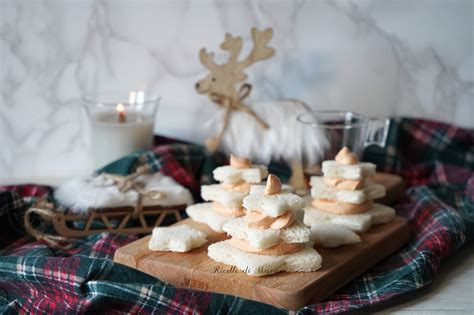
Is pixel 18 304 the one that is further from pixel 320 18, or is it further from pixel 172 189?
pixel 320 18

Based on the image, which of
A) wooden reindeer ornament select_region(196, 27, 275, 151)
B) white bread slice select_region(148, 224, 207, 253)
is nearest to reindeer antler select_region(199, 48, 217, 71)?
wooden reindeer ornament select_region(196, 27, 275, 151)

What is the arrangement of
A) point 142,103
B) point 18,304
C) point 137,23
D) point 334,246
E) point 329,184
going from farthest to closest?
point 137,23 < point 142,103 < point 329,184 < point 334,246 < point 18,304

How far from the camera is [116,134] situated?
4.87 feet

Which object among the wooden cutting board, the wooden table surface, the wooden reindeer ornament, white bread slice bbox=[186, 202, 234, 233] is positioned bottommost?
the wooden table surface

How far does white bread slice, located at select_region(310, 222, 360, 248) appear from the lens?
1061 mm

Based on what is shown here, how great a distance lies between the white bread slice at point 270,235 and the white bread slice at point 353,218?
0.58 ft

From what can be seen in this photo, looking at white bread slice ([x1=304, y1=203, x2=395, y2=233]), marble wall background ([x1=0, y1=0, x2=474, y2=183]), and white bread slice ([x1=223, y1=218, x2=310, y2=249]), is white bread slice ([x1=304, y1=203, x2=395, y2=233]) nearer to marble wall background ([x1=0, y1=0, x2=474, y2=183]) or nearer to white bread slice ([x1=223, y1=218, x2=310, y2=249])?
white bread slice ([x1=223, y1=218, x2=310, y2=249])

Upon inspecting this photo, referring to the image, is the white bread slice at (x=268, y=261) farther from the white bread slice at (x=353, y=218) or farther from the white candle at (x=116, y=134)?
the white candle at (x=116, y=134)

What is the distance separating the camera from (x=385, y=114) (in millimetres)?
1732

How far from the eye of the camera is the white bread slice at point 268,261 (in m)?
0.94

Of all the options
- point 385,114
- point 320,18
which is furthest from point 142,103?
point 385,114

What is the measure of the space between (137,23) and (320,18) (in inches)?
16.9

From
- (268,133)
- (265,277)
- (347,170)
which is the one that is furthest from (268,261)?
(268,133)

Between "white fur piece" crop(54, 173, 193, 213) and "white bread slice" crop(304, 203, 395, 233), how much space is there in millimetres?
252
